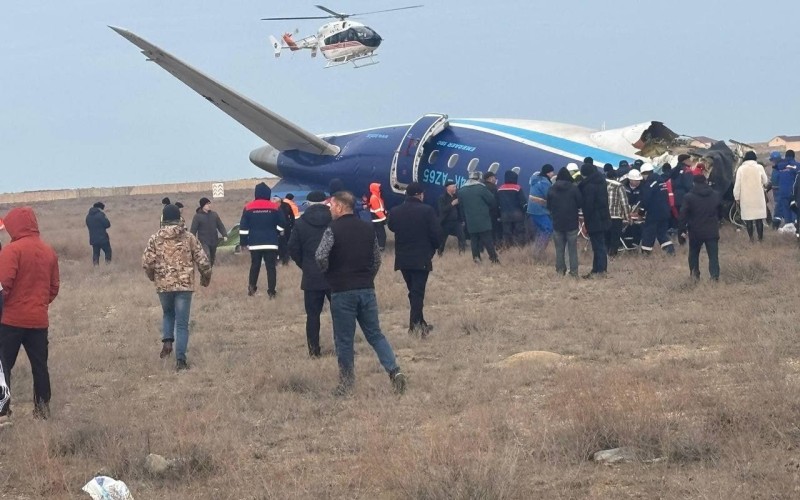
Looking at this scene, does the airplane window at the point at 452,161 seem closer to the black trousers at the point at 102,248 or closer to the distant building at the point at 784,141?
the black trousers at the point at 102,248

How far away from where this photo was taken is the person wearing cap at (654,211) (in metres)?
19.7

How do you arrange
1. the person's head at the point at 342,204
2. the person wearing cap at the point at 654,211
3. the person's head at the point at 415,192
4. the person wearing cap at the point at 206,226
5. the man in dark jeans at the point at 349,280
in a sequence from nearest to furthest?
the man in dark jeans at the point at 349,280, the person's head at the point at 342,204, the person's head at the point at 415,192, the person wearing cap at the point at 654,211, the person wearing cap at the point at 206,226

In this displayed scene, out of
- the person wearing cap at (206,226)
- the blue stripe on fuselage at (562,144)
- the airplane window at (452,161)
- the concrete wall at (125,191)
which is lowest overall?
the concrete wall at (125,191)

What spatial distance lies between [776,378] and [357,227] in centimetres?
385

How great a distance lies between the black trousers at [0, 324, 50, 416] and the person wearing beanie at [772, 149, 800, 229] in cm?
1520

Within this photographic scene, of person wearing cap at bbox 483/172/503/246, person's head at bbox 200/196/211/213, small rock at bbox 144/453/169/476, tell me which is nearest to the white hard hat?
person wearing cap at bbox 483/172/503/246

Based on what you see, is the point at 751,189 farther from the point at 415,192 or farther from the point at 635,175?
the point at 415,192

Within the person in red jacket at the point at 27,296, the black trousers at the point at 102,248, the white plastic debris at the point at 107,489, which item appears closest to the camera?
the white plastic debris at the point at 107,489

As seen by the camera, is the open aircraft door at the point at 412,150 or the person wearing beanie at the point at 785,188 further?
the open aircraft door at the point at 412,150

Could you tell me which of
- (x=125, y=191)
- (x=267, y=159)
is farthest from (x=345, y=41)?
(x=125, y=191)

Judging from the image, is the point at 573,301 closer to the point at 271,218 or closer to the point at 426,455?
the point at 271,218

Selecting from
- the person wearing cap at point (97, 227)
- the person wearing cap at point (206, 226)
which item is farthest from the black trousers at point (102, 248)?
the person wearing cap at point (206, 226)

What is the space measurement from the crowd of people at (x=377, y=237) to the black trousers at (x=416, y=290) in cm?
2

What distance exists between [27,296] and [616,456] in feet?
17.7
